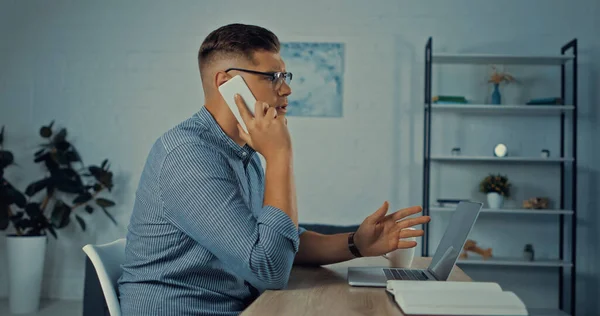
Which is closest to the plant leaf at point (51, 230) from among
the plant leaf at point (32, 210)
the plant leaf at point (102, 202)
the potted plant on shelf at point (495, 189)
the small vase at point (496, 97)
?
the plant leaf at point (32, 210)

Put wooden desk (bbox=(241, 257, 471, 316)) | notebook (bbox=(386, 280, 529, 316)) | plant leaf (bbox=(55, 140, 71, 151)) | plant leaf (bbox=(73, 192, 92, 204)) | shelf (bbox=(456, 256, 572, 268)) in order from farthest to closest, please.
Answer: plant leaf (bbox=(55, 140, 71, 151)) < plant leaf (bbox=(73, 192, 92, 204)) < shelf (bbox=(456, 256, 572, 268)) < wooden desk (bbox=(241, 257, 471, 316)) < notebook (bbox=(386, 280, 529, 316))

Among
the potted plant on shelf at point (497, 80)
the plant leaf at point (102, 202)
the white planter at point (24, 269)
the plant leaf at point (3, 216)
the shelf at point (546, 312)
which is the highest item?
the potted plant on shelf at point (497, 80)

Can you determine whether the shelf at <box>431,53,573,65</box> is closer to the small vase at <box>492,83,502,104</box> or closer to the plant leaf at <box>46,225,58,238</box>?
the small vase at <box>492,83,502,104</box>

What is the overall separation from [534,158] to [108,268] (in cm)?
315

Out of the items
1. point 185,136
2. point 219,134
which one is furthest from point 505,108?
point 185,136

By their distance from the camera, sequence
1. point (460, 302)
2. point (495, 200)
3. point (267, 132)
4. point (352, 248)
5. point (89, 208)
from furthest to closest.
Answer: point (89, 208) → point (495, 200) → point (352, 248) → point (267, 132) → point (460, 302)

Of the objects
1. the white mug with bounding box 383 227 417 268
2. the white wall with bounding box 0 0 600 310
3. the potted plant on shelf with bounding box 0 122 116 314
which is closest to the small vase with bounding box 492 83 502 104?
the white wall with bounding box 0 0 600 310

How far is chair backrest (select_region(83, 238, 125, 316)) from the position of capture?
1401 millimetres

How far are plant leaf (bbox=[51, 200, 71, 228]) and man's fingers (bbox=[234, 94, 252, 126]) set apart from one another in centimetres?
310

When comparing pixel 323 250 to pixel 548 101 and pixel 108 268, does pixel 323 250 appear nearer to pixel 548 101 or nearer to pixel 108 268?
pixel 108 268

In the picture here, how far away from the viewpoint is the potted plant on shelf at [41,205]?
4090mm

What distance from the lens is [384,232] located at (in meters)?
1.52

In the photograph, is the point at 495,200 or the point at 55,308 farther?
the point at 55,308

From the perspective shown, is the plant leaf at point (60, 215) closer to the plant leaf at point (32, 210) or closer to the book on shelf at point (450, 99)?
the plant leaf at point (32, 210)
